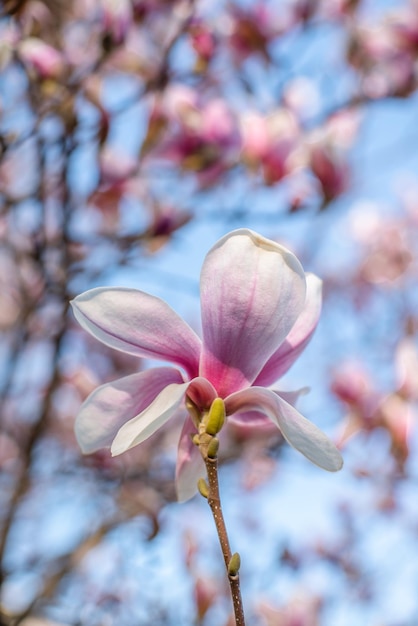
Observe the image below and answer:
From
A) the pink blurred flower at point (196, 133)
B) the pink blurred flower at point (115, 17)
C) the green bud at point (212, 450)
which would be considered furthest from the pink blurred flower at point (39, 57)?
the green bud at point (212, 450)

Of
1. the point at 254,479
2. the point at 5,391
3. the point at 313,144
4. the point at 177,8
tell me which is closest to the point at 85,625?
the point at 5,391

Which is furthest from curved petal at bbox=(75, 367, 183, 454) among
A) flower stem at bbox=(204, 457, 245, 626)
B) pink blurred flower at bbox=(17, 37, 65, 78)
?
pink blurred flower at bbox=(17, 37, 65, 78)

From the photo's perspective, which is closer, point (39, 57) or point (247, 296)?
point (247, 296)

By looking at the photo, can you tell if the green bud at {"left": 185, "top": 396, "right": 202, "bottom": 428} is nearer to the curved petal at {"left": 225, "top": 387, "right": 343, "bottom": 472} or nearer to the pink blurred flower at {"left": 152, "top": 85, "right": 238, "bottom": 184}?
the curved petal at {"left": 225, "top": 387, "right": 343, "bottom": 472}

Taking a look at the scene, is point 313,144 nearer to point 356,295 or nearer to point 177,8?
point 177,8

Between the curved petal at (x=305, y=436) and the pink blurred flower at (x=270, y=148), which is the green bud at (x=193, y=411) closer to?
the curved petal at (x=305, y=436)

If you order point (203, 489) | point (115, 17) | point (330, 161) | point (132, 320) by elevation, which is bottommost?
point (330, 161)

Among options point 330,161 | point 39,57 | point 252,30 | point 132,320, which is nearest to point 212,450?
point 132,320

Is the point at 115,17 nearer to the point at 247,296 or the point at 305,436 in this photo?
the point at 247,296
